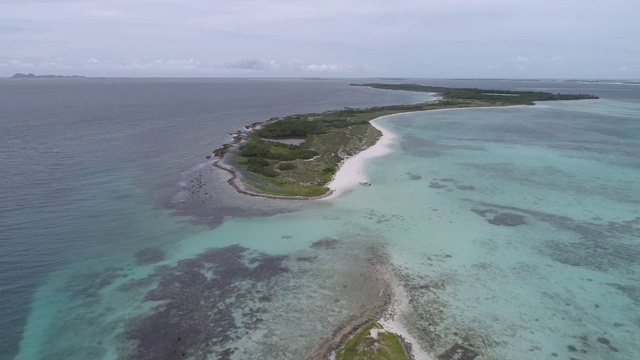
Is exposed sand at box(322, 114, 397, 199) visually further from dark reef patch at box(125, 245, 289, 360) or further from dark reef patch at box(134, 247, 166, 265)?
dark reef patch at box(134, 247, 166, 265)

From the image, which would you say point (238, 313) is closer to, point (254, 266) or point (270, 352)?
point (270, 352)

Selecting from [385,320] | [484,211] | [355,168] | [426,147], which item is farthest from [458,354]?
[426,147]

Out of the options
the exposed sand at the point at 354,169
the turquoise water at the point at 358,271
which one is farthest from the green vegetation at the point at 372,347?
the exposed sand at the point at 354,169

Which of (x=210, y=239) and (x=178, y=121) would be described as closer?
(x=210, y=239)

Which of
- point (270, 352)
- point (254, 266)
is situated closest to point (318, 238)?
point (254, 266)

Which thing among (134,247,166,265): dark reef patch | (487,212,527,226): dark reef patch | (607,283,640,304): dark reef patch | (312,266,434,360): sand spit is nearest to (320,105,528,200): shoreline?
(487,212,527,226): dark reef patch

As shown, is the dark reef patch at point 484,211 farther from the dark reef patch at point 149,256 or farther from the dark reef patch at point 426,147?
the dark reef patch at point 149,256
